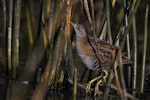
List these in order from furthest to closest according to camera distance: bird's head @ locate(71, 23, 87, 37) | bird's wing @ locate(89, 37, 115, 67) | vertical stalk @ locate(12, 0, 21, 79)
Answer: bird's head @ locate(71, 23, 87, 37)
vertical stalk @ locate(12, 0, 21, 79)
bird's wing @ locate(89, 37, 115, 67)

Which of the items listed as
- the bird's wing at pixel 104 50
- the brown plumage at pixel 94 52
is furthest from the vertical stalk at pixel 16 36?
the bird's wing at pixel 104 50

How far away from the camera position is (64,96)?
5.61m

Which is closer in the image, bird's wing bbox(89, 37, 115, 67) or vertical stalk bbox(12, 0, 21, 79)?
bird's wing bbox(89, 37, 115, 67)

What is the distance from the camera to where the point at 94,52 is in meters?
5.69

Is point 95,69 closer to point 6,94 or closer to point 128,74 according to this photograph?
point 128,74

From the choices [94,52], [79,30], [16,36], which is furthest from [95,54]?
[16,36]

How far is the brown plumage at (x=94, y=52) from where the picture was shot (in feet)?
18.3

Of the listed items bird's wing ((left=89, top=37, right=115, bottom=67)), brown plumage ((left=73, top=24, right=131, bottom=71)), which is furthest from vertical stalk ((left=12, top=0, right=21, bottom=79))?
bird's wing ((left=89, top=37, right=115, bottom=67))

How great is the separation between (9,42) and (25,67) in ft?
1.22

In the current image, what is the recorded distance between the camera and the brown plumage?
18.3ft

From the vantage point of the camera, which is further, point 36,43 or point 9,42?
point 36,43

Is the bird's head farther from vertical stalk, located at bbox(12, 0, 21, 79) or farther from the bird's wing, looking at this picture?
vertical stalk, located at bbox(12, 0, 21, 79)

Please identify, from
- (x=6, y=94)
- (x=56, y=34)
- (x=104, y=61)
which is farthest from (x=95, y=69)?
(x=6, y=94)

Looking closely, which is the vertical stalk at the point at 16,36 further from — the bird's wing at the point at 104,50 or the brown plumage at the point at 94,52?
the bird's wing at the point at 104,50
